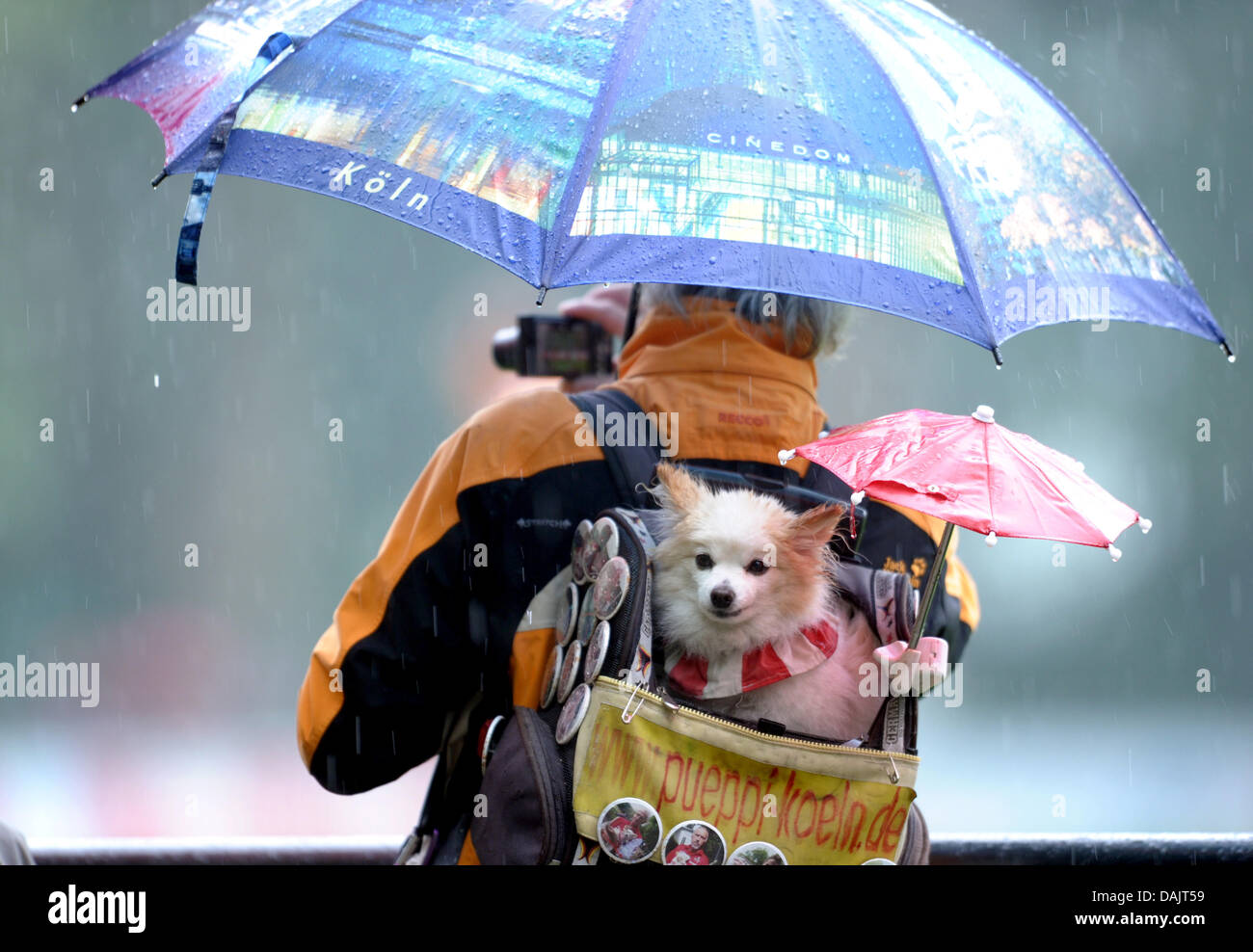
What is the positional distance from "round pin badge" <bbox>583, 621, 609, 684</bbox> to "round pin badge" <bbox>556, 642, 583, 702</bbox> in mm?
15

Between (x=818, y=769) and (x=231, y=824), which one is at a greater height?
(x=818, y=769)

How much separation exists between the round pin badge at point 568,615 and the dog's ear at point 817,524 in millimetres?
363

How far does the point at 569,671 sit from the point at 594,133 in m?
0.84

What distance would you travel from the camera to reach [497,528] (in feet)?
7.19

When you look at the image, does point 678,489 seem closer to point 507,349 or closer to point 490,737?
point 490,737

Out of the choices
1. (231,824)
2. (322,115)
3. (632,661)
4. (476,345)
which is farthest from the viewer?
(476,345)

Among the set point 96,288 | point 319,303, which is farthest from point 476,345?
point 96,288

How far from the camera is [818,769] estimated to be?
1.94 m

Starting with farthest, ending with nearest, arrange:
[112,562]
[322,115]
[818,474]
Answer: [112,562] → [818,474] → [322,115]

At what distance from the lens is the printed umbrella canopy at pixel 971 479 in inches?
74.4
